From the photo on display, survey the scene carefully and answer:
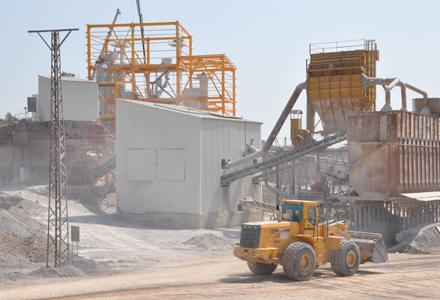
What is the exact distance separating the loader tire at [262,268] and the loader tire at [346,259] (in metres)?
1.95

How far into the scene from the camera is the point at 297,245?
72.4ft

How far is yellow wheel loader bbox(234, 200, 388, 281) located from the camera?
2216 cm

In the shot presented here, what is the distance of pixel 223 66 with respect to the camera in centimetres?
5625

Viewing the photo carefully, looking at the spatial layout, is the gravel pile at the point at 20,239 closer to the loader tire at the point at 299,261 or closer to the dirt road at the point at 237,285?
the dirt road at the point at 237,285

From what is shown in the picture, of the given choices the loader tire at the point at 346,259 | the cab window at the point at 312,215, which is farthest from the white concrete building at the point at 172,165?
the cab window at the point at 312,215

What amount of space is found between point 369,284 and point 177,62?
37.4 meters

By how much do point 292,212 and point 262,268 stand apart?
221 cm

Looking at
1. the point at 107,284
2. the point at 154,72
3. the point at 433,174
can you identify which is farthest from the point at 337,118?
the point at 107,284

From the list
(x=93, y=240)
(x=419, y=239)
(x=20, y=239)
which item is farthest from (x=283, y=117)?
(x=20, y=239)

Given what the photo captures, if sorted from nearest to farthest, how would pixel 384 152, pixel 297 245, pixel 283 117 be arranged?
1. pixel 297 245
2. pixel 384 152
3. pixel 283 117

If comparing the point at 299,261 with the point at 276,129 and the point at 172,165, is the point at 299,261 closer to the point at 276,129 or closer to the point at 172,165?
the point at 172,165

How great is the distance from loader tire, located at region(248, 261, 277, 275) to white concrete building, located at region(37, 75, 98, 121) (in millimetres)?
27056

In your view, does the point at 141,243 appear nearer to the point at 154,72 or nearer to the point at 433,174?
the point at 433,174

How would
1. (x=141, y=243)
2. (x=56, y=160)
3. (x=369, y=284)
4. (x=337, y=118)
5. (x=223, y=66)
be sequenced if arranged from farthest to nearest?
(x=223, y=66)
(x=337, y=118)
(x=141, y=243)
(x=56, y=160)
(x=369, y=284)
